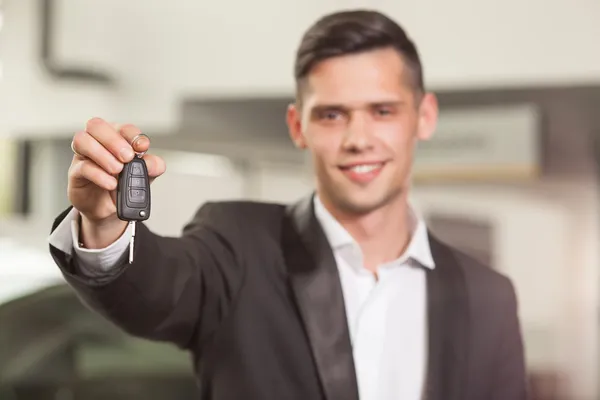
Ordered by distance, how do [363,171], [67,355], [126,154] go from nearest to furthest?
1. [126,154]
2. [363,171]
3. [67,355]

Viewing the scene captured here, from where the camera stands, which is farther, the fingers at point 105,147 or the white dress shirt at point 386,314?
the white dress shirt at point 386,314

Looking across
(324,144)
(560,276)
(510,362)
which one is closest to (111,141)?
(324,144)

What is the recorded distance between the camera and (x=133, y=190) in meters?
0.47

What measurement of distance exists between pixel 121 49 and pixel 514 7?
0.63m

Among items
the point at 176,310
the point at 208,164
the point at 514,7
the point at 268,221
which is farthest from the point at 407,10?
the point at 176,310

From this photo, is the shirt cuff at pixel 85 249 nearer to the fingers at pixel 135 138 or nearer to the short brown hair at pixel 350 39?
the fingers at pixel 135 138

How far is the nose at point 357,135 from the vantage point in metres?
0.68

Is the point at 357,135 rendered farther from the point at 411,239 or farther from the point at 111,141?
the point at 111,141

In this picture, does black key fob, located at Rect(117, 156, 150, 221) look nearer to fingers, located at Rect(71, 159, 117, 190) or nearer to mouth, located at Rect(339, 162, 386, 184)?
fingers, located at Rect(71, 159, 117, 190)

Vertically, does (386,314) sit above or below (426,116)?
below

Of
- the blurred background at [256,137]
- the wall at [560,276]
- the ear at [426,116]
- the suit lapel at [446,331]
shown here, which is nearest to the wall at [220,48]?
the blurred background at [256,137]

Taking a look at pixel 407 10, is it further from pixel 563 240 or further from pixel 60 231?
pixel 60 231

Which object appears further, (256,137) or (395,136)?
(256,137)

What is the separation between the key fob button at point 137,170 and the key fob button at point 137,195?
0.01 m
